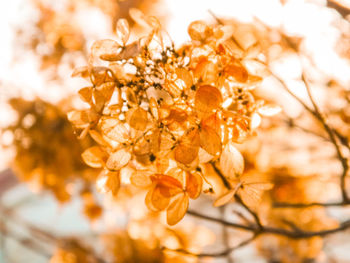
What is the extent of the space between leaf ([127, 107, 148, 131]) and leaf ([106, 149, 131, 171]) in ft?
0.14

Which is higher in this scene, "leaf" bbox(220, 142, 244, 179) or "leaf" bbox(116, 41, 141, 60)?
"leaf" bbox(116, 41, 141, 60)

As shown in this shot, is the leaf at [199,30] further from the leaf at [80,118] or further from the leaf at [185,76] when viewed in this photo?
the leaf at [80,118]

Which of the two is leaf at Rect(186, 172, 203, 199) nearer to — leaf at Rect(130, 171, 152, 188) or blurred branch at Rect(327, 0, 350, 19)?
leaf at Rect(130, 171, 152, 188)

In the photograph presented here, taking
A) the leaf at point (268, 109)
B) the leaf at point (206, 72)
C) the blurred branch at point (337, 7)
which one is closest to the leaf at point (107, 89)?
the leaf at point (206, 72)

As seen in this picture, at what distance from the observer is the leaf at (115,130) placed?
0.44 meters

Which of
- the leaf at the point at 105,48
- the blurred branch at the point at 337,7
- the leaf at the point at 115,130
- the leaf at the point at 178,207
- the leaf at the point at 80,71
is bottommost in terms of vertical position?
the leaf at the point at 178,207

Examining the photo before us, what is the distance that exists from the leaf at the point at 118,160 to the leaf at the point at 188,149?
76 millimetres

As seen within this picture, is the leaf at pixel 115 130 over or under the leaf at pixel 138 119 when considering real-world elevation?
under

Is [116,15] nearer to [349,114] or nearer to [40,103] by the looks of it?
[40,103]

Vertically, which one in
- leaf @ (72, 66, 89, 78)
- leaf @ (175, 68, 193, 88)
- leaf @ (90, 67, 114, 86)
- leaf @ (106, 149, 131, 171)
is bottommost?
leaf @ (106, 149, 131, 171)

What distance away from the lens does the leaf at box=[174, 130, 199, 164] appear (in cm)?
39

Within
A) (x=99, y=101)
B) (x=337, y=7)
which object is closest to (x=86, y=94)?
(x=99, y=101)

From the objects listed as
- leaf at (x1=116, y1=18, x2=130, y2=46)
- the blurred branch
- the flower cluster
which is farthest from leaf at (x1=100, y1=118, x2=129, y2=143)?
the blurred branch

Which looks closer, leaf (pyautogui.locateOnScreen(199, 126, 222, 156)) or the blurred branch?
leaf (pyautogui.locateOnScreen(199, 126, 222, 156))
